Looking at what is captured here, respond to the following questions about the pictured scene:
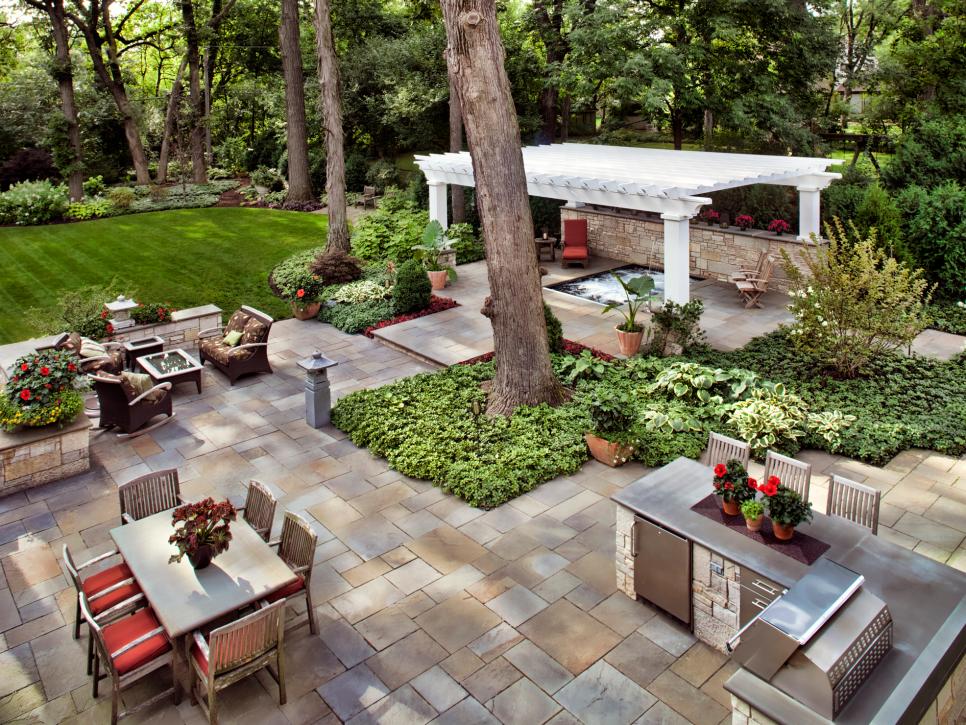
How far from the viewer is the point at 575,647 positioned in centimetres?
602

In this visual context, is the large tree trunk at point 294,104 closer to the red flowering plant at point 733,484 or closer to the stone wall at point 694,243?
the stone wall at point 694,243

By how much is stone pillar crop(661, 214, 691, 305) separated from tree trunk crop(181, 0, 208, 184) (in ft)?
66.8

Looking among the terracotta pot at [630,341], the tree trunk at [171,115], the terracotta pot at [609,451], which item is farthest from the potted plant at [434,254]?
the tree trunk at [171,115]

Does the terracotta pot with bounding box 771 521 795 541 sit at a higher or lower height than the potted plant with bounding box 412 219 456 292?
lower

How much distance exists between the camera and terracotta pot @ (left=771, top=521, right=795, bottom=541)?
18.3ft

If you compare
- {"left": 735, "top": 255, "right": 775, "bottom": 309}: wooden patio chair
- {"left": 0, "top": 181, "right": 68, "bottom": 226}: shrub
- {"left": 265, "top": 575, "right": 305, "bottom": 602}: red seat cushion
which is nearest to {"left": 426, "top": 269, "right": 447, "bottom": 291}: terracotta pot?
{"left": 735, "top": 255, "right": 775, "bottom": 309}: wooden patio chair

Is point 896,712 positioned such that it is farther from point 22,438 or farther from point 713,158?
point 713,158

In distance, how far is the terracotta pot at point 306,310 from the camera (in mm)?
14742

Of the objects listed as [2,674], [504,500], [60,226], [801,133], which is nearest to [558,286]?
[801,133]

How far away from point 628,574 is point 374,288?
986cm

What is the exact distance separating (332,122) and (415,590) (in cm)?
1147

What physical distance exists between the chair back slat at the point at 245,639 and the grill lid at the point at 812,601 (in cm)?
311

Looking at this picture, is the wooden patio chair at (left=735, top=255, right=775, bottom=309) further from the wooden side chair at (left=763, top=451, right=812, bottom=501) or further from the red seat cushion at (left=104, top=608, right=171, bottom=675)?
the red seat cushion at (left=104, top=608, right=171, bottom=675)

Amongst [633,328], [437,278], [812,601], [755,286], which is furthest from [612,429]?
[437,278]
